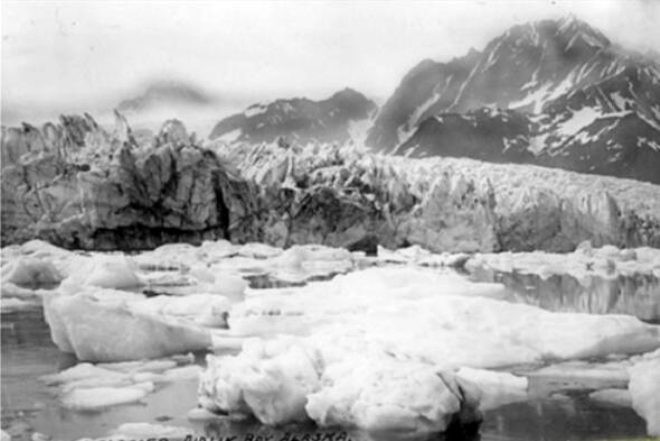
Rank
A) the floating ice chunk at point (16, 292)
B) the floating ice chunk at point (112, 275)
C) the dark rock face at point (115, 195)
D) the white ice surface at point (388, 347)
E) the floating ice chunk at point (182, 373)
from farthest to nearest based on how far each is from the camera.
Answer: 1. the dark rock face at point (115, 195)
2. the floating ice chunk at point (112, 275)
3. the floating ice chunk at point (16, 292)
4. the floating ice chunk at point (182, 373)
5. the white ice surface at point (388, 347)

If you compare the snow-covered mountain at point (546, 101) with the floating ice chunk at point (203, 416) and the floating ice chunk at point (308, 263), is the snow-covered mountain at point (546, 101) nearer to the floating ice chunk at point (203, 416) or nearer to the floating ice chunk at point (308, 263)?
the floating ice chunk at point (308, 263)

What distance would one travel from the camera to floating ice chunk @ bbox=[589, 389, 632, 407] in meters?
3.85

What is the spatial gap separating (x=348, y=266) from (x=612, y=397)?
4.00 meters

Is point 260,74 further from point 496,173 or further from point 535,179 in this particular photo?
point 496,173

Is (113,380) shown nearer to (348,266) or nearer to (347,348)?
(347,348)

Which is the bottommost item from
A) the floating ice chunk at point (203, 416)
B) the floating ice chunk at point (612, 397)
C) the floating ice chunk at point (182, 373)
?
the floating ice chunk at point (612, 397)

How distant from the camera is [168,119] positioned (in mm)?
5793

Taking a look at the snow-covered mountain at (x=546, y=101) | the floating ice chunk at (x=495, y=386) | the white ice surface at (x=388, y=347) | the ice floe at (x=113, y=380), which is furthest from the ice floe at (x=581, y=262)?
the ice floe at (x=113, y=380)

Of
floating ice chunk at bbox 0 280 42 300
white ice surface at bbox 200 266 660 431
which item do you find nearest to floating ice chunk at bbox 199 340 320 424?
white ice surface at bbox 200 266 660 431

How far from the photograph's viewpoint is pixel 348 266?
7.67 meters

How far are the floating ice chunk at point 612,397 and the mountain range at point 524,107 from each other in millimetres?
1962

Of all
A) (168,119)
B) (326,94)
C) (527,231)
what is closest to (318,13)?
(326,94)

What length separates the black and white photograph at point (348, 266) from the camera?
366cm

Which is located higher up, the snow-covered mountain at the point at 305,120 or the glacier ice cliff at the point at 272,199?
the snow-covered mountain at the point at 305,120
